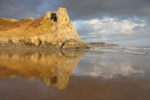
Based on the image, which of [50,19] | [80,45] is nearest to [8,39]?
[50,19]

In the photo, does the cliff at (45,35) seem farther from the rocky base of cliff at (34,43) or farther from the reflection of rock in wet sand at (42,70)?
the reflection of rock in wet sand at (42,70)

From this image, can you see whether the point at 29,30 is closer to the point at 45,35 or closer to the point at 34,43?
the point at 34,43

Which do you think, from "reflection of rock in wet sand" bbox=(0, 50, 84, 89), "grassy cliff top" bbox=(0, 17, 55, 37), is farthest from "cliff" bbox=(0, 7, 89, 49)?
"reflection of rock in wet sand" bbox=(0, 50, 84, 89)

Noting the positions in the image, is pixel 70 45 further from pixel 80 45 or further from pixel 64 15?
pixel 64 15

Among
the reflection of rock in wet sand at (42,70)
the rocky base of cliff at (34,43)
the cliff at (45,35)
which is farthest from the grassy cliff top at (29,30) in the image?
the reflection of rock in wet sand at (42,70)

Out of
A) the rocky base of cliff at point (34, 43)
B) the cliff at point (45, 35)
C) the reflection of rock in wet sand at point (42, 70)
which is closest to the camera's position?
the reflection of rock in wet sand at point (42, 70)

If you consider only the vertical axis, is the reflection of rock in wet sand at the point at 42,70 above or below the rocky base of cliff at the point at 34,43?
below

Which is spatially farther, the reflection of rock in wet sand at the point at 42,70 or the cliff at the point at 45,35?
the cliff at the point at 45,35

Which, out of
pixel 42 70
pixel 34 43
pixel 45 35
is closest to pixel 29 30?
pixel 34 43

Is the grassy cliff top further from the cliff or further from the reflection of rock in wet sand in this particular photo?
the reflection of rock in wet sand

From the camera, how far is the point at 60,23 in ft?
139

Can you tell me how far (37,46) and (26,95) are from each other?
36039 mm

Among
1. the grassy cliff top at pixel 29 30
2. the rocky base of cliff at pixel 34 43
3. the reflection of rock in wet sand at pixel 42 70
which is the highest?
the grassy cliff top at pixel 29 30

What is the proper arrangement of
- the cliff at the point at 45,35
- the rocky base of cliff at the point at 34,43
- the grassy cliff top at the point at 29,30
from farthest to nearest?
the grassy cliff top at the point at 29,30 → the cliff at the point at 45,35 → the rocky base of cliff at the point at 34,43
